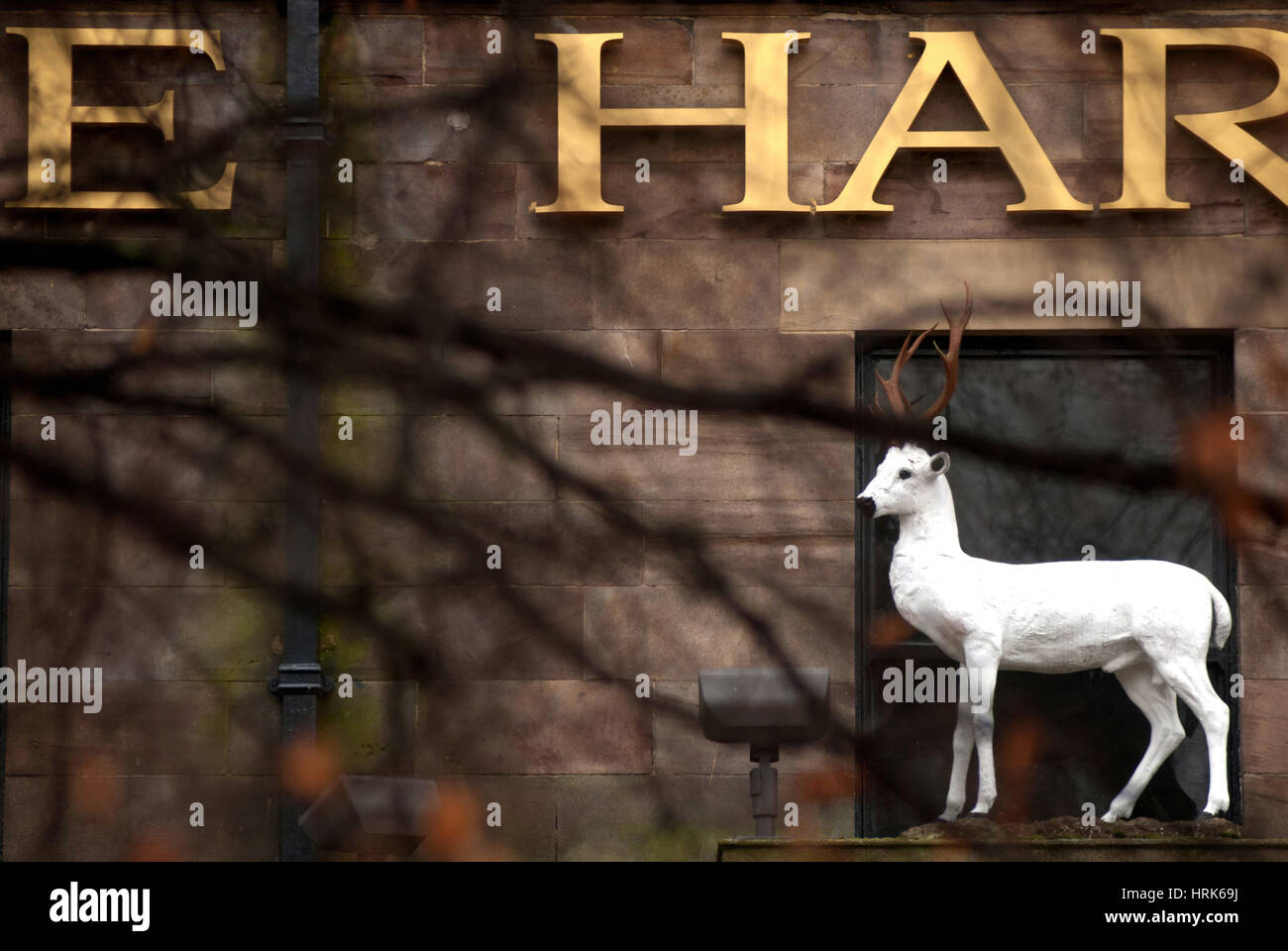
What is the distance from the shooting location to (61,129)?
51.0 feet

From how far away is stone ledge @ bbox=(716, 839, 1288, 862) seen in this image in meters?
12.7

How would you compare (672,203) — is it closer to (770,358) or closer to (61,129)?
(770,358)

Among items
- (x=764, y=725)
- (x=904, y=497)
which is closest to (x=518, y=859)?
(x=764, y=725)

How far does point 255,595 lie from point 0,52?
468 centimetres

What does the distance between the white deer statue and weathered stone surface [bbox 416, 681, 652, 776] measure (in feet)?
8.10

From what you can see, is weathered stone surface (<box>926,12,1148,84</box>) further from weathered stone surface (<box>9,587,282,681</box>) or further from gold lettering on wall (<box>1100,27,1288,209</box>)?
weathered stone surface (<box>9,587,282,681</box>)

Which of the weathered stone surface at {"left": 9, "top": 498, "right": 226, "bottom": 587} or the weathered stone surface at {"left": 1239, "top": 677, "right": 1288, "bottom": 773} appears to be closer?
the weathered stone surface at {"left": 1239, "top": 677, "right": 1288, "bottom": 773}

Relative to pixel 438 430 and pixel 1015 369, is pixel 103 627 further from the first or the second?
pixel 1015 369

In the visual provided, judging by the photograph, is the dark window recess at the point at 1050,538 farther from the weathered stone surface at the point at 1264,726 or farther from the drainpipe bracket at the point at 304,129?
the drainpipe bracket at the point at 304,129

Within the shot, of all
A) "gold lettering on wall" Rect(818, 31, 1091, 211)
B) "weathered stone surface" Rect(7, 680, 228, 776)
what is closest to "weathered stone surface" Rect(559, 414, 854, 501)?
"gold lettering on wall" Rect(818, 31, 1091, 211)

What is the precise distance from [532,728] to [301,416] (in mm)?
2929

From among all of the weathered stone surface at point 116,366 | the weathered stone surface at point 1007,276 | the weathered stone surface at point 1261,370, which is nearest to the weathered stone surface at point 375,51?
the weathered stone surface at point 116,366

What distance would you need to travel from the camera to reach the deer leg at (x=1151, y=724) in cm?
1385

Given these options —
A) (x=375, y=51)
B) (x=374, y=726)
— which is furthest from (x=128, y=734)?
(x=375, y=51)
